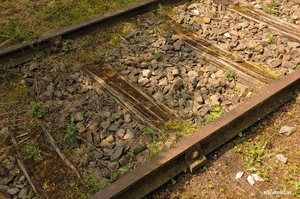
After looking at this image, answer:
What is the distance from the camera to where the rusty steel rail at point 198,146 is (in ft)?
10.5

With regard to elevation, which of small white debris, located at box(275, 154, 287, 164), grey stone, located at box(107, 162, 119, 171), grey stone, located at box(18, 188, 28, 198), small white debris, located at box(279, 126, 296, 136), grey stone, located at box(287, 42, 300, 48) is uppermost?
grey stone, located at box(287, 42, 300, 48)

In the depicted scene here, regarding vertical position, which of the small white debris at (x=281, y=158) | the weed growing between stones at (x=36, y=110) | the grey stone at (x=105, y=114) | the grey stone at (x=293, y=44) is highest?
the grey stone at (x=293, y=44)

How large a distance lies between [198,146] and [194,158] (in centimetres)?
15

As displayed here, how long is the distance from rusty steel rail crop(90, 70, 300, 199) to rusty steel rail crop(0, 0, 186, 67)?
9.74 feet

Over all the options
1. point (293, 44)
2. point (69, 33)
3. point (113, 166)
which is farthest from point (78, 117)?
point (293, 44)

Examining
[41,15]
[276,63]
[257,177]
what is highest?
[41,15]

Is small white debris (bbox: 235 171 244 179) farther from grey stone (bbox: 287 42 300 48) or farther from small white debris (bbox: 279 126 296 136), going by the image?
grey stone (bbox: 287 42 300 48)

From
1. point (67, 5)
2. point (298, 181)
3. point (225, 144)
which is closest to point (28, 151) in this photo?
point (225, 144)

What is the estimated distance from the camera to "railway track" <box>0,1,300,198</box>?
358cm

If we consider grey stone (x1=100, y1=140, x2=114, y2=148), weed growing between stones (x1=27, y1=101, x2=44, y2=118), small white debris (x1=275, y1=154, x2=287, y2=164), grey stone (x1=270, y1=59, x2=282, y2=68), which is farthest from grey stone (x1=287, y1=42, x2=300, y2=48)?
weed growing between stones (x1=27, y1=101, x2=44, y2=118)

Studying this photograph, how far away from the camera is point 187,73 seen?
4.96 meters

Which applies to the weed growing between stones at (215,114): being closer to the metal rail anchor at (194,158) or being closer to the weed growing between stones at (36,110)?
the metal rail anchor at (194,158)

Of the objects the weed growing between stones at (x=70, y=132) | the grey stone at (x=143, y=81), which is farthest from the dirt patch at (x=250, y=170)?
the grey stone at (x=143, y=81)

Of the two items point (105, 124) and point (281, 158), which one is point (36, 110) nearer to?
point (105, 124)
